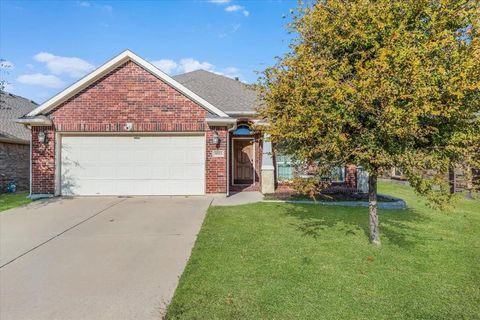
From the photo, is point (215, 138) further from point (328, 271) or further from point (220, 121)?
point (328, 271)

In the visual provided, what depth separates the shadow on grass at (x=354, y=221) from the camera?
21.0 feet

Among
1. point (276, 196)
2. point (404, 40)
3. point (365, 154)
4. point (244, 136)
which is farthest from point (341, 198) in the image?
point (404, 40)

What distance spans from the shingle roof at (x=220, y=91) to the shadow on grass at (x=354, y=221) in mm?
5098

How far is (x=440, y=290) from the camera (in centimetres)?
394

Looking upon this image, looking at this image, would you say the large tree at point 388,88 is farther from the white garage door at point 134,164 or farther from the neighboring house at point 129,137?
the white garage door at point 134,164

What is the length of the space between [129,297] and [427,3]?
6048 millimetres

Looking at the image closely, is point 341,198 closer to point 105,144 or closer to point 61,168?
point 105,144

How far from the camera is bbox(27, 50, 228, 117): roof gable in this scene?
10.6 meters

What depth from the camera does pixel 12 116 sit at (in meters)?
16.1

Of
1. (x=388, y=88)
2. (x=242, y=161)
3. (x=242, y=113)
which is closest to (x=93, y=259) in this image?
(x=388, y=88)

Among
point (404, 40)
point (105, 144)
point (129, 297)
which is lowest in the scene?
point (129, 297)

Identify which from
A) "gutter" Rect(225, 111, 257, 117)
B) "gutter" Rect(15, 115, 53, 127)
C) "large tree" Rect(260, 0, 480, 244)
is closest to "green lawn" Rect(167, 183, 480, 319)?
"large tree" Rect(260, 0, 480, 244)

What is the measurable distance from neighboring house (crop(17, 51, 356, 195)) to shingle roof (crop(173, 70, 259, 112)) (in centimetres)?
205

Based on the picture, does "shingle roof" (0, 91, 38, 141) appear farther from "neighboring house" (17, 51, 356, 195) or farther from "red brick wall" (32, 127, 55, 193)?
"neighboring house" (17, 51, 356, 195)
